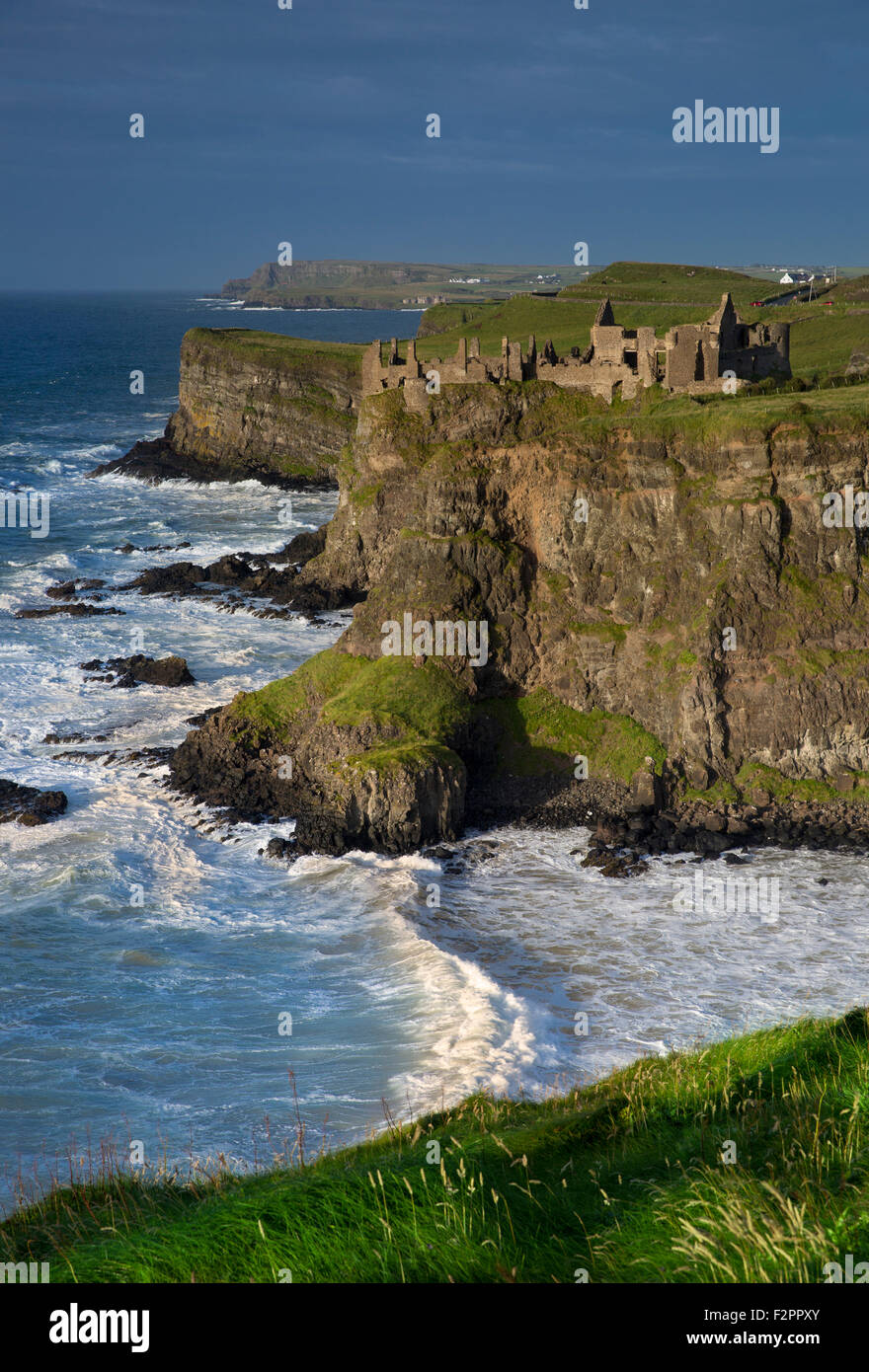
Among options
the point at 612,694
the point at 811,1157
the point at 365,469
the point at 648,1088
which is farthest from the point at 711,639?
the point at 811,1157

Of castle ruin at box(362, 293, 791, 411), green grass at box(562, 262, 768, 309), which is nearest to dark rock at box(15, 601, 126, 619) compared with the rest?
castle ruin at box(362, 293, 791, 411)

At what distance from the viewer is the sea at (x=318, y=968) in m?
26.2

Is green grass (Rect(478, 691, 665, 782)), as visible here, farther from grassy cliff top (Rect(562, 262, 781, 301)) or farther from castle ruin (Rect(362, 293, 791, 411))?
grassy cliff top (Rect(562, 262, 781, 301))

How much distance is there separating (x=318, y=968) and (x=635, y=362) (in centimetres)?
2888

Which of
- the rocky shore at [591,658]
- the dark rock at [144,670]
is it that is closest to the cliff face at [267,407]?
the dark rock at [144,670]

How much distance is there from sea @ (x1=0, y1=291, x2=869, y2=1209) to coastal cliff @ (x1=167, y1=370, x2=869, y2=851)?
3420 mm

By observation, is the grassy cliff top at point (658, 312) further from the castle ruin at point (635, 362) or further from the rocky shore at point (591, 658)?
the rocky shore at point (591, 658)

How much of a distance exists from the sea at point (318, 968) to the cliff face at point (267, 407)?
61.3m

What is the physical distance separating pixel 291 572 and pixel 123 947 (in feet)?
142

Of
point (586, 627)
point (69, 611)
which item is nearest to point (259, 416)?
point (69, 611)

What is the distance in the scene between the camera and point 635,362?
160ft

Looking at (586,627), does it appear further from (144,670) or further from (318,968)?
(144,670)

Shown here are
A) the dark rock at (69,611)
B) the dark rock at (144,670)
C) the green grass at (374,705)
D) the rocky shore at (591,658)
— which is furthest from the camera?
the dark rock at (69,611)

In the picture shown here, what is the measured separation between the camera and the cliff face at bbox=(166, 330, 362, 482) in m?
108
